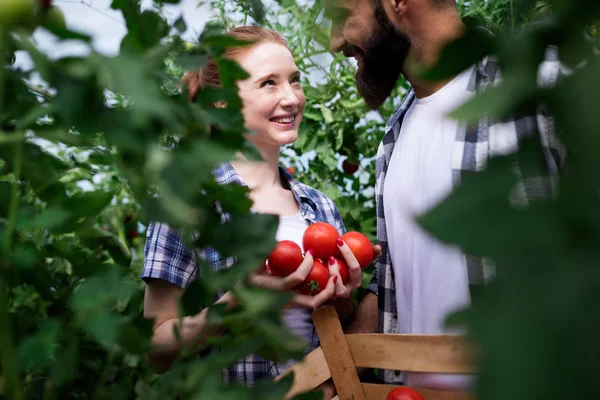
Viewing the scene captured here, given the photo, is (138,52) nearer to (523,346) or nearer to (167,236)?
(523,346)

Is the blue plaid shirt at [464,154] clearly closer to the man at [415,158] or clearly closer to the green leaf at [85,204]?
the man at [415,158]

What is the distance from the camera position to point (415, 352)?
86 centimetres

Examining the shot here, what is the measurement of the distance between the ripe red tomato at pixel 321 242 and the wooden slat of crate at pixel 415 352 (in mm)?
363

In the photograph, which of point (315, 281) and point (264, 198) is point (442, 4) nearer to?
point (264, 198)

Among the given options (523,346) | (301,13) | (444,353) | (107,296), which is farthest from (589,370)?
(301,13)

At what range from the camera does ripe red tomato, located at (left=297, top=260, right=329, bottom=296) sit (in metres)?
1.16

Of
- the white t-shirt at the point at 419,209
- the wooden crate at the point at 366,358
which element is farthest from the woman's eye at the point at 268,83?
the wooden crate at the point at 366,358

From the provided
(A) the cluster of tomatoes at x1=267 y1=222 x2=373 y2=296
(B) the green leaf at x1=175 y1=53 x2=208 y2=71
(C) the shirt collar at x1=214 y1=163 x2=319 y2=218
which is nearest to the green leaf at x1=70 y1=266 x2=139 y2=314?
(B) the green leaf at x1=175 y1=53 x2=208 y2=71

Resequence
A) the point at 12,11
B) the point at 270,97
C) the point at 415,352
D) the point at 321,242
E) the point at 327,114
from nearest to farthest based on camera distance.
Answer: the point at 12,11, the point at 415,352, the point at 321,242, the point at 270,97, the point at 327,114

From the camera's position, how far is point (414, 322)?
138 cm

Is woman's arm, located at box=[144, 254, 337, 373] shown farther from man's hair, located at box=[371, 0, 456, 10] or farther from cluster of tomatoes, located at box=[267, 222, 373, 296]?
man's hair, located at box=[371, 0, 456, 10]

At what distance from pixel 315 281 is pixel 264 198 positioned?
0.44 m

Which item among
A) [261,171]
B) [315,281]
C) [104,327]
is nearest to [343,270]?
[315,281]

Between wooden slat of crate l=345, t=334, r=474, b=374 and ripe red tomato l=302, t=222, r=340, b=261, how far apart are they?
363mm
